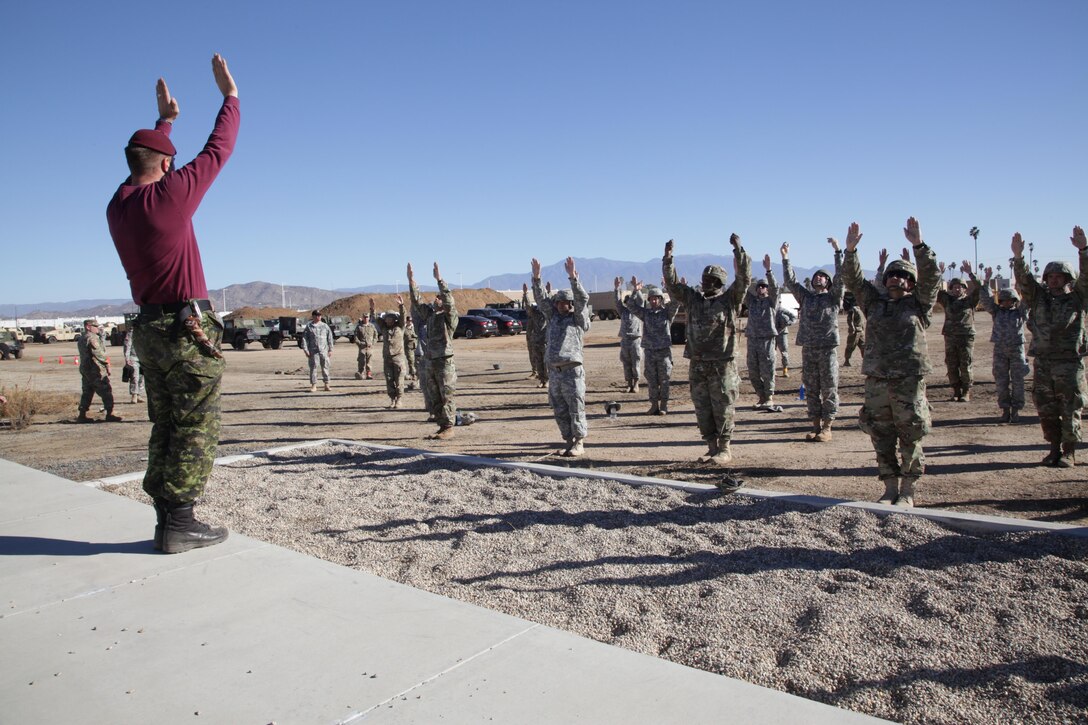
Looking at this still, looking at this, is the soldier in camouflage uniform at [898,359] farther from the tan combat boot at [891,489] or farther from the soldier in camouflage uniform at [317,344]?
the soldier in camouflage uniform at [317,344]

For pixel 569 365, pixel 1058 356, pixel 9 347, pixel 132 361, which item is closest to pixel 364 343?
pixel 132 361

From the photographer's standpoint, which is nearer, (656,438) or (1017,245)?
(1017,245)

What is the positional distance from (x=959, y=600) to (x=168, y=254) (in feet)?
13.8

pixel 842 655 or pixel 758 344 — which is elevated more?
pixel 758 344

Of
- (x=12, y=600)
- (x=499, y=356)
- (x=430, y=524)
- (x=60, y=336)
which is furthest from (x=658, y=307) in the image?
(x=60, y=336)

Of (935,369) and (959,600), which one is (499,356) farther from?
(959,600)

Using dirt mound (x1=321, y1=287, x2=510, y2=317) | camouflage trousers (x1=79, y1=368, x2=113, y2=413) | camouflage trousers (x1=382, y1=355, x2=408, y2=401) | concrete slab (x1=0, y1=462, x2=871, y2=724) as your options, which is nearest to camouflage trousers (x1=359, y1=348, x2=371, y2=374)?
camouflage trousers (x1=382, y1=355, x2=408, y2=401)

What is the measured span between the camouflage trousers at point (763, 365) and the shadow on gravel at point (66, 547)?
369 inches

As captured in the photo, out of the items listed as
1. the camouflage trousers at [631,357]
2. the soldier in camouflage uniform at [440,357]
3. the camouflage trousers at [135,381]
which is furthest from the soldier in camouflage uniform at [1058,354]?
the camouflage trousers at [135,381]

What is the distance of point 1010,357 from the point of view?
1005 cm

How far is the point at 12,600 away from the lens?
11.8 feet

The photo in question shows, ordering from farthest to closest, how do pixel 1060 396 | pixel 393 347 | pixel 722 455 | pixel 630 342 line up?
pixel 630 342 < pixel 393 347 < pixel 722 455 < pixel 1060 396

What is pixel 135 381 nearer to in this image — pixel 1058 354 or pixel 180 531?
pixel 180 531

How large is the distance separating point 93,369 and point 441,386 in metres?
7.38
